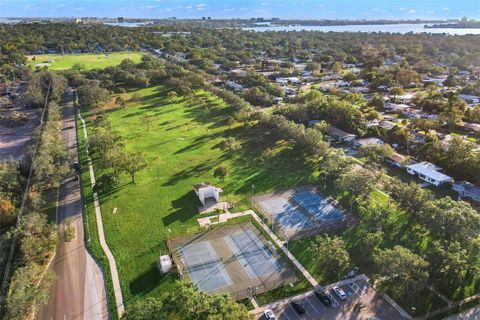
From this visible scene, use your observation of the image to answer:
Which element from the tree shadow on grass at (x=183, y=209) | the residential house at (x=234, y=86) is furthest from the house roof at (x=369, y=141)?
the residential house at (x=234, y=86)

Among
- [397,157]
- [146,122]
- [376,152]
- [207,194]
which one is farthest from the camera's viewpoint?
[146,122]

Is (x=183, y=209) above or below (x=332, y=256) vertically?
below

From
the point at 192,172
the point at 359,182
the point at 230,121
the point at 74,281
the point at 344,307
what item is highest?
the point at 359,182

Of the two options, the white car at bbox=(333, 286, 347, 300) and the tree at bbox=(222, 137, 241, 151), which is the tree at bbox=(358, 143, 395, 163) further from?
the white car at bbox=(333, 286, 347, 300)

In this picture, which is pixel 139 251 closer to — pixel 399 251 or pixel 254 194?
pixel 254 194

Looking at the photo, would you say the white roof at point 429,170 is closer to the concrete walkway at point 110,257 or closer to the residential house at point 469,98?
the concrete walkway at point 110,257

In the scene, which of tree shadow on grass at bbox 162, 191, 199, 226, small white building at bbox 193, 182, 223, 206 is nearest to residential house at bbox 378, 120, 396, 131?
small white building at bbox 193, 182, 223, 206

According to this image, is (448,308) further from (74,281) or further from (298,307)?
(74,281)

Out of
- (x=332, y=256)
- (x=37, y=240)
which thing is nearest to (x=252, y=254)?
(x=332, y=256)
